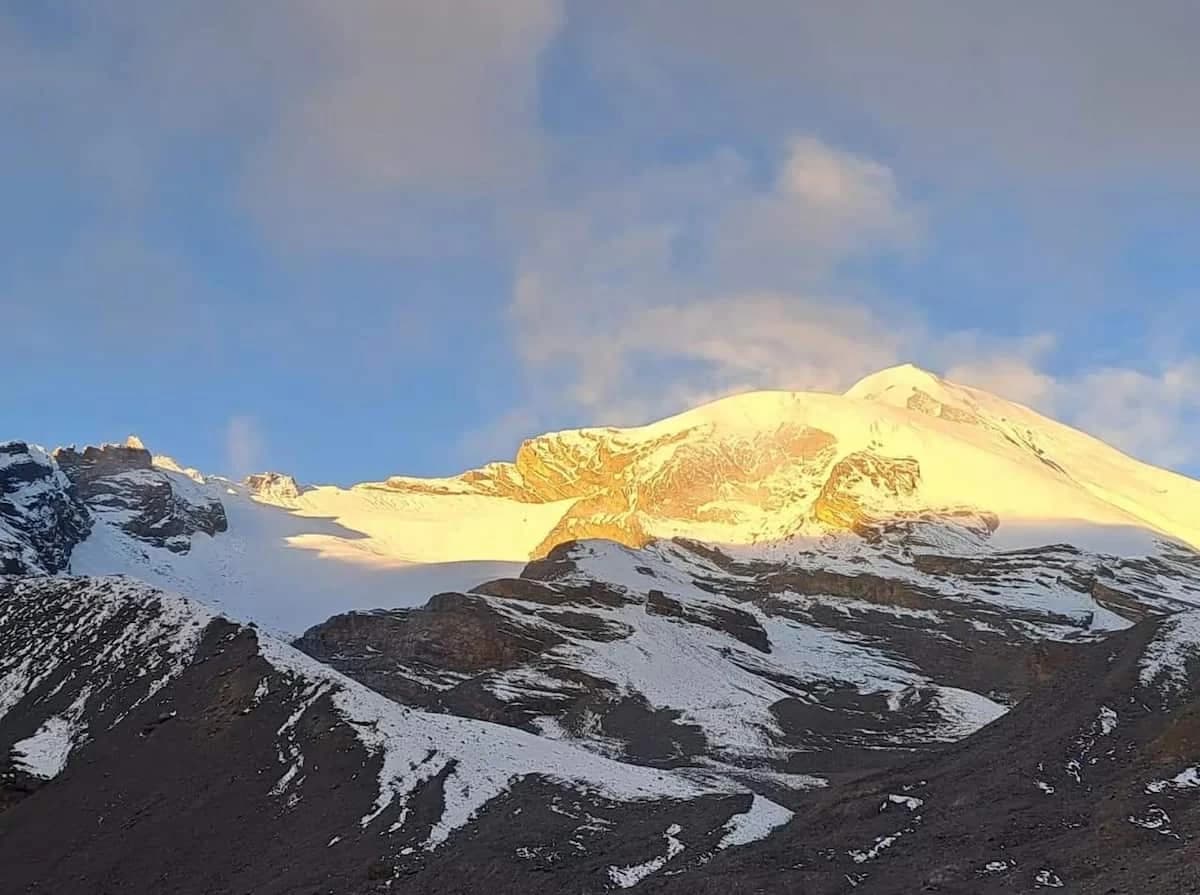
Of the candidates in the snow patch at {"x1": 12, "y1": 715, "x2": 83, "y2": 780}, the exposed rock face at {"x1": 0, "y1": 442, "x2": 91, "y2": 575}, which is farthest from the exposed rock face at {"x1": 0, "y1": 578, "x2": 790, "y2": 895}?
the exposed rock face at {"x1": 0, "y1": 442, "x2": 91, "y2": 575}

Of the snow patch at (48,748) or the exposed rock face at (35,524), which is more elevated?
the exposed rock face at (35,524)

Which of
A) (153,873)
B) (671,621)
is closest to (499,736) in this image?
(153,873)

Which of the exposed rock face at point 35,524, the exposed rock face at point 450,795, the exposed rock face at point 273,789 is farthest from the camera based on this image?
the exposed rock face at point 35,524

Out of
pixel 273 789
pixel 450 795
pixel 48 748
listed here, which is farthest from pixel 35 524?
pixel 450 795

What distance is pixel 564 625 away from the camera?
114 m

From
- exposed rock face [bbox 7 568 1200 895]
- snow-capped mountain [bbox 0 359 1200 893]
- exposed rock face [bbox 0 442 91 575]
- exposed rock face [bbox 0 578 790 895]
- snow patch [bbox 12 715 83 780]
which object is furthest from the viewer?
exposed rock face [bbox 0 442 91 575]

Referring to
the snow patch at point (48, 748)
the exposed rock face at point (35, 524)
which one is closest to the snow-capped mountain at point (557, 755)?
the snow patch at point (48, 748)

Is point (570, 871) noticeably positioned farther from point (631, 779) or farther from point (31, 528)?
point (31, 528)

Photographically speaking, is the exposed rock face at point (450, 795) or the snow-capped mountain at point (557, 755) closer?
the exposed rock face at point (450, 795)

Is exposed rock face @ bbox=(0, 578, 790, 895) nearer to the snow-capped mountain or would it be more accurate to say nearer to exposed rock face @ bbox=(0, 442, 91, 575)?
the snow-capped mountain

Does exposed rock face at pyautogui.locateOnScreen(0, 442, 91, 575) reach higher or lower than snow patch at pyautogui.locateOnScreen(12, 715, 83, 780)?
higher

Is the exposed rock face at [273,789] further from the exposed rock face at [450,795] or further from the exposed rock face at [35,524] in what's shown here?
the exposed rock face at [35,524]

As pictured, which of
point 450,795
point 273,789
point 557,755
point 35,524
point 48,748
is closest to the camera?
point 450,795

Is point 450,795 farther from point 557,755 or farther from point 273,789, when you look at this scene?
point 557,755
